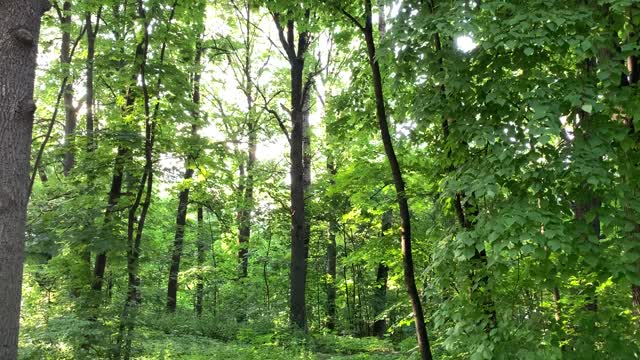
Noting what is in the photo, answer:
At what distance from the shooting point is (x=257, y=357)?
8359 mm

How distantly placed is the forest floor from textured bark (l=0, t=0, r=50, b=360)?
406 cm

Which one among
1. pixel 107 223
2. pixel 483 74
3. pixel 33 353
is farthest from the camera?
pixel 107 223

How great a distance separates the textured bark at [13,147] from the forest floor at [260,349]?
4060 millimetres

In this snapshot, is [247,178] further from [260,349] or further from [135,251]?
[135,251]

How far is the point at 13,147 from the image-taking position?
11.7 feet

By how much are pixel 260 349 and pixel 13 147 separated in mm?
7023

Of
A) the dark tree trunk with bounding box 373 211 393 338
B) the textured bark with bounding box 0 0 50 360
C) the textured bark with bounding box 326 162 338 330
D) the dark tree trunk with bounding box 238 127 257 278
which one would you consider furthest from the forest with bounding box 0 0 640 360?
the textured bark with bounding box 326 162 338 330

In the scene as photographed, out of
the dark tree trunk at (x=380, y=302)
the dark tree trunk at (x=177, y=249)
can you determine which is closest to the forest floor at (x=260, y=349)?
the dark tree trunk at (x=380, y=302)

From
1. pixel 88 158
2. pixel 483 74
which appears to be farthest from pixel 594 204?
pixel 88 158

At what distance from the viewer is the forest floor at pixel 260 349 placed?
8.36m

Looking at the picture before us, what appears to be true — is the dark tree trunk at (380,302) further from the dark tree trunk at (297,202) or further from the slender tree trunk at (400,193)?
the slender tree trunk at (400,193)

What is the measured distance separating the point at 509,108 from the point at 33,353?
6.29 m

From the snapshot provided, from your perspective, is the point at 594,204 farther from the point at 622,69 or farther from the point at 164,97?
the point at 164,97

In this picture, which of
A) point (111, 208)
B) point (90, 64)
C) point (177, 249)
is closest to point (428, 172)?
point (111, 208)
